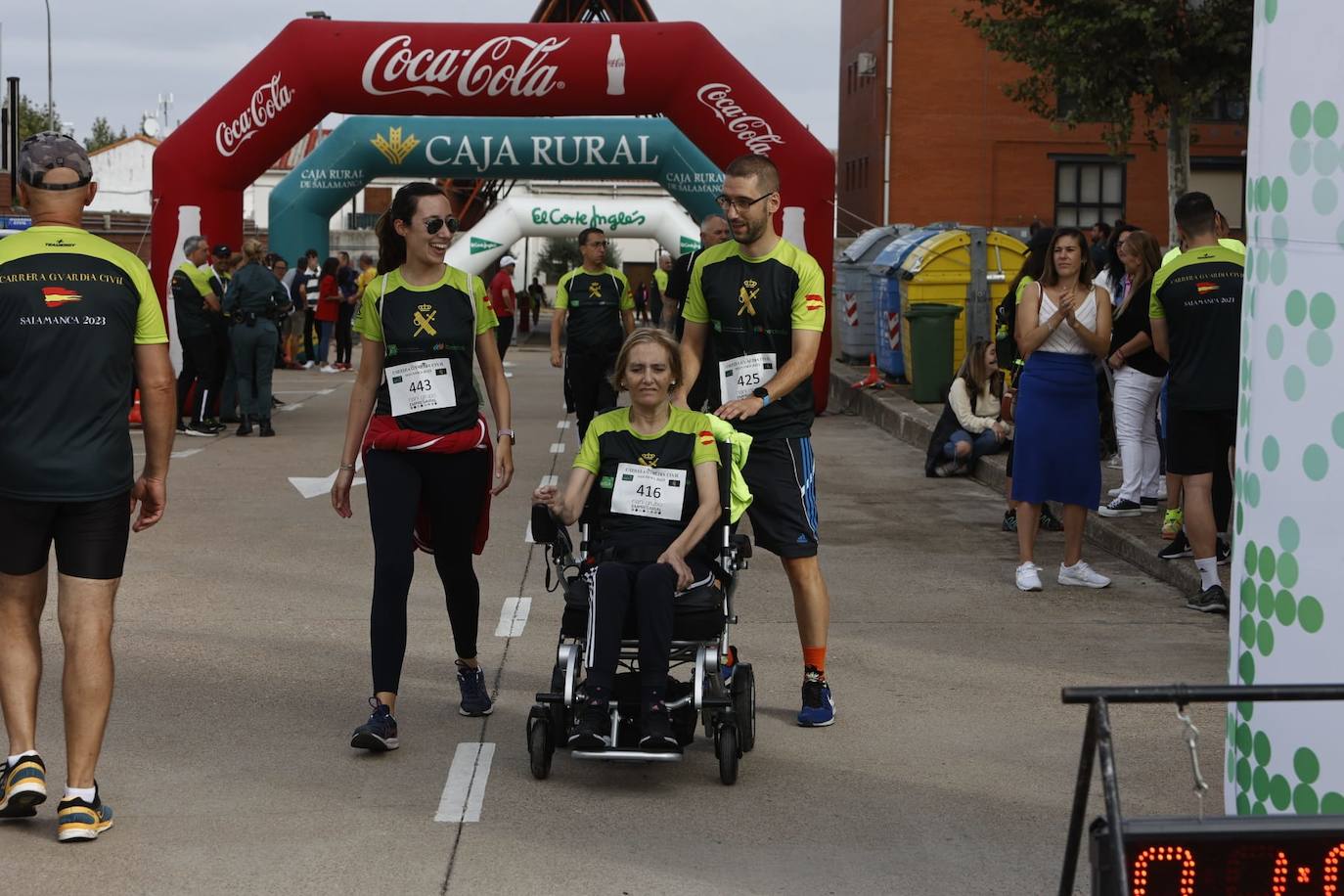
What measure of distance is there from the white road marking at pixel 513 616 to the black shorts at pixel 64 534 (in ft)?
10.3

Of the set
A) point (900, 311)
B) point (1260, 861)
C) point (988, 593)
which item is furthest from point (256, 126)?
point (1260, 861)

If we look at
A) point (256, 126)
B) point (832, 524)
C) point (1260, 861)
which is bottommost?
point (832, 524)

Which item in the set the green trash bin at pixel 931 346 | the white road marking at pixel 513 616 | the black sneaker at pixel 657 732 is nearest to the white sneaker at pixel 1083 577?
the white road marking at pixel 513 616

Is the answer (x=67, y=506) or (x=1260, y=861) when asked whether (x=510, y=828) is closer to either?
(x=67, y=506)

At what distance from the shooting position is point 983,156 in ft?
173

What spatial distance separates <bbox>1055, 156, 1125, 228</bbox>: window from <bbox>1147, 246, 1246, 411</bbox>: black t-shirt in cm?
4539

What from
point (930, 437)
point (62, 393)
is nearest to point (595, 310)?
point (930, 437)

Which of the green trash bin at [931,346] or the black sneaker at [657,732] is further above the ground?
the green trash bin at [931,346]

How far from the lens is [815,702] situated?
657cm

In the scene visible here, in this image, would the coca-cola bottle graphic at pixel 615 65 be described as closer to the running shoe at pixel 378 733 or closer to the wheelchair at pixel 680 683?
the wheelchair at pixel 680 683

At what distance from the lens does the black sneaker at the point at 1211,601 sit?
8.84 meters

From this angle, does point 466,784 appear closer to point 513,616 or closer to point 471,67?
point 513,616

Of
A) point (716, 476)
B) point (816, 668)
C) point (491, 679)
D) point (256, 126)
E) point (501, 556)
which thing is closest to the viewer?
point (716, 476)

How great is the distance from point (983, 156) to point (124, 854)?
163ft
